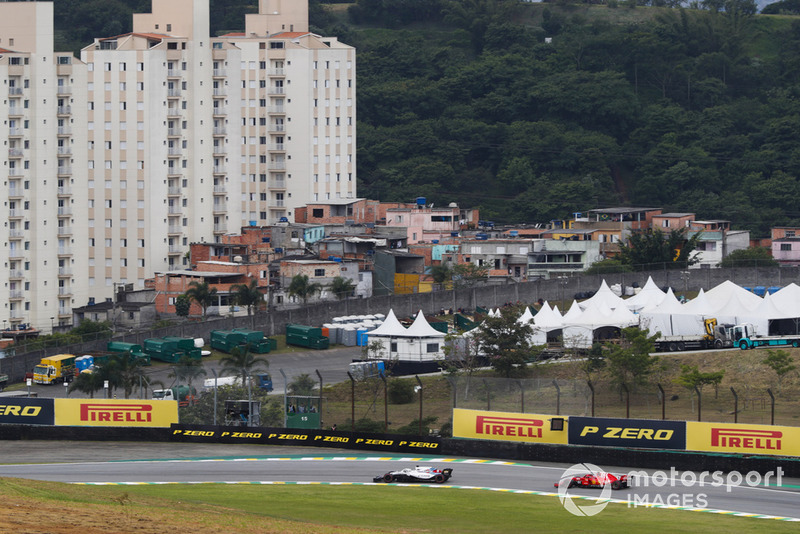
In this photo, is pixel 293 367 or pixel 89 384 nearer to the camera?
pixel 89 384

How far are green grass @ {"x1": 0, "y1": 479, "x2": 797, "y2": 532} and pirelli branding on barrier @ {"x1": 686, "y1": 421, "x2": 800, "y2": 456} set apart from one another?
24.5 feet

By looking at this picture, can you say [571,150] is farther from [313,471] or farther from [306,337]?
[313,471]

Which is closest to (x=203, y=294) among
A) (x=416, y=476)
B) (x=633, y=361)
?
(x=633, y=361)

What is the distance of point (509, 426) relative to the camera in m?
61.3

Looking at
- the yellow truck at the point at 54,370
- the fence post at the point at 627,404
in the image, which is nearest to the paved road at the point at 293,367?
the yellow truck at the point at 54,370

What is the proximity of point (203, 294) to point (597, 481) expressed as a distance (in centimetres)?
6297

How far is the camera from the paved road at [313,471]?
53.3m

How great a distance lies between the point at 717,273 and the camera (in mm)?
114438

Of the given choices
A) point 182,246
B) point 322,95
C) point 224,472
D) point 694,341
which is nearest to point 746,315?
point 694,341

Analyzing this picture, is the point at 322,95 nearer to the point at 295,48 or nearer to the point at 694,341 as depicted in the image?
the point at 295,48

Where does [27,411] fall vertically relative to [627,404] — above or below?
below

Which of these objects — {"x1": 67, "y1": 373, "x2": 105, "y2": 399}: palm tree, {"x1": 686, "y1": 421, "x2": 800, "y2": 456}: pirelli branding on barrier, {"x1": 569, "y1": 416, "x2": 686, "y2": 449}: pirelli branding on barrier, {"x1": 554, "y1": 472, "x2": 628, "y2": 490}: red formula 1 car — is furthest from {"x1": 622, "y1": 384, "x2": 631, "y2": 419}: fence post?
{"x1": 67, "y1": 373, "x2": 105, "y2": 399}: palm tree

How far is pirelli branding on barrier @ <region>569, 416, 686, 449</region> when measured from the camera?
58.8 metres

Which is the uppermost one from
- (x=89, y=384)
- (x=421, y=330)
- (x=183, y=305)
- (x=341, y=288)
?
(x=341, y=288)
